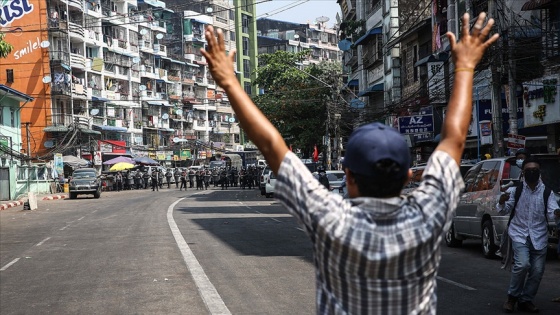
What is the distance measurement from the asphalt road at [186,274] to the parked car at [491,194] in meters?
0.47

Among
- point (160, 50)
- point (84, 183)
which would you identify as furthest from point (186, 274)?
point (160, 50)

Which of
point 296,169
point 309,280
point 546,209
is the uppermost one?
point 296,169

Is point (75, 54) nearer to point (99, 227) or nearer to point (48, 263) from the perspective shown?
point (99, 227)

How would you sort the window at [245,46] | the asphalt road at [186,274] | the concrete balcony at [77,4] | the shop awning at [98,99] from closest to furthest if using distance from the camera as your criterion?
the asphalt road at [186,274] < the concrete balcony at [77,4] < the shop awning at [98,99] < the window at [245,46]

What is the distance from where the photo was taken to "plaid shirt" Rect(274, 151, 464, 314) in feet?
8.87

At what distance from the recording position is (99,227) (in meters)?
23.6

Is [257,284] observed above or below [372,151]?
below

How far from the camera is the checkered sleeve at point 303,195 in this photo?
9.09ft

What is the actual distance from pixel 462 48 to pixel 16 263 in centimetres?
1355

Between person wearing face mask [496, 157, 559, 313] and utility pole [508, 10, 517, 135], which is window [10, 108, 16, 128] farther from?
person wearing face mask [496, 157, 559, 313]

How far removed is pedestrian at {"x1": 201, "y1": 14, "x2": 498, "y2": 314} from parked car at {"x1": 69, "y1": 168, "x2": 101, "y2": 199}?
48.9 metres

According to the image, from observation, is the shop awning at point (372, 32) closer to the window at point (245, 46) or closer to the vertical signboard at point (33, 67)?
the vertical signboard at point (33, 67)

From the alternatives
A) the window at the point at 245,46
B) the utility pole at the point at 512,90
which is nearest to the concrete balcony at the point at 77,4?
the window at the point at 245,46

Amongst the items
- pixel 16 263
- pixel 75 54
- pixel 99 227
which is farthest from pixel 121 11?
pixel 16 263
